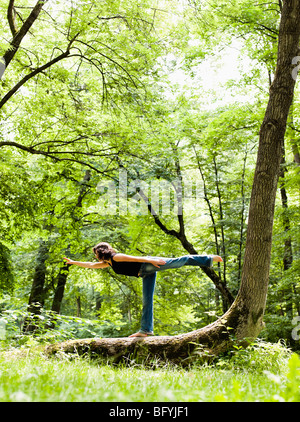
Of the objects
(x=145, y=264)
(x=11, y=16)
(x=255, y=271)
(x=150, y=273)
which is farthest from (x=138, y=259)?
(x=11, y=16)

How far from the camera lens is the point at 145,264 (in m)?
5.21

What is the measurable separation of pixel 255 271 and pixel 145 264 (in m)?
1.68

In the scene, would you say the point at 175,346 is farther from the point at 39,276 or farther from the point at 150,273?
the point at 39,276

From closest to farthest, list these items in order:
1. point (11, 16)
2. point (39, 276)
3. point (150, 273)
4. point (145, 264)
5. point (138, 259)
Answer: point (138, 259) → point (145, 264) → point (150, 273) → point (11, 16) → point (39, 276)

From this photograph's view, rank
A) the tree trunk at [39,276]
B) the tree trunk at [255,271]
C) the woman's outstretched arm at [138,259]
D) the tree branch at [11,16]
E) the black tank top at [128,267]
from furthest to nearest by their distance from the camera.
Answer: the tree trunk at [39,276]
the tree branch at [11,16]
the black tank top at [128,267]
the tree trunk at [255,271]
the woman's outstretched arm at [138,259]

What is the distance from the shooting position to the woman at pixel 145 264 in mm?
4879

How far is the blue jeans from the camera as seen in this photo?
16.0ft

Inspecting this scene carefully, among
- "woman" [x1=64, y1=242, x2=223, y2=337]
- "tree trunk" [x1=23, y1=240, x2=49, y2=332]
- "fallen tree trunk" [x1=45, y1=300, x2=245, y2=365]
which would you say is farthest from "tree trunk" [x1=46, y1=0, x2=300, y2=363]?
"tree trunk" [x1=23, y1=240, x2=49, y2=332]

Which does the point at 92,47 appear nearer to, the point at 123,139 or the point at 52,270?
the point at 123,139

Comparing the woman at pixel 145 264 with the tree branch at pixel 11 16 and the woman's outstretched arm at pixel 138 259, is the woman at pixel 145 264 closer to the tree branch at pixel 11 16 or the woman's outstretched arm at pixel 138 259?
the woman's outstretched arm at pixel 138 259

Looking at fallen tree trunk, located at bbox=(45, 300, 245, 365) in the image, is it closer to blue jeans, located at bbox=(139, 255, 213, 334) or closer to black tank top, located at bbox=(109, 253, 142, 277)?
blue jeans, located at bbox=(139, 255, 213, 334)

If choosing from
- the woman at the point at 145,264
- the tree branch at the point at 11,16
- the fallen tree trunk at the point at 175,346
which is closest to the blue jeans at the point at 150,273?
the woman at the point at 145,264

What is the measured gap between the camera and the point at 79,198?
11.5m

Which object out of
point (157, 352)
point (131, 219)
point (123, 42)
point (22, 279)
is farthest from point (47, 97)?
point (22, 279)
